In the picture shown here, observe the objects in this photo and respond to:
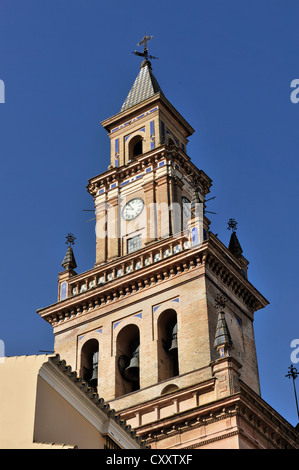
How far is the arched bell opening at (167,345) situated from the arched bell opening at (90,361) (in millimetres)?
→ 2930

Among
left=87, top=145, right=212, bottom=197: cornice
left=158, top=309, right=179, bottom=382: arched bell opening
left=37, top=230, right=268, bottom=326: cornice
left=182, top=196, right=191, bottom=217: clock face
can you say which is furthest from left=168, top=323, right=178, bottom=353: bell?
left=87, top=145, right=212, bottom=197: cornice

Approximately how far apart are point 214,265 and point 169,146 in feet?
24.8

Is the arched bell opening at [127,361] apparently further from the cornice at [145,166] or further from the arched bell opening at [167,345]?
the cornice at [145,166]

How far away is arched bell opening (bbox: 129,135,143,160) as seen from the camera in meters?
45.8

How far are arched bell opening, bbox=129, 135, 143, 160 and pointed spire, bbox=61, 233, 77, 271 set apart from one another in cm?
494

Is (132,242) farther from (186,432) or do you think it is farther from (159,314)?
(186,432)

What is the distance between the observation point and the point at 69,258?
42.6 m

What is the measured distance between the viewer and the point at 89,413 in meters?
23.1

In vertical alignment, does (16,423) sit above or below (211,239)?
below

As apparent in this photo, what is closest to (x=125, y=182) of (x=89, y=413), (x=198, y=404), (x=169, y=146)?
(x=169, y=146)

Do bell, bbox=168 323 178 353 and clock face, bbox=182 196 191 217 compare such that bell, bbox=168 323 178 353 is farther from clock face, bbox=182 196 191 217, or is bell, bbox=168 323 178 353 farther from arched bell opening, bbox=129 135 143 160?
arched bell opening, bbox=129 135 143 160

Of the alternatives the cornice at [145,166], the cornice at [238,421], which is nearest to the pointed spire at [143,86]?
the cornice at [145,166]

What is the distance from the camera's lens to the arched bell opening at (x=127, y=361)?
123ft

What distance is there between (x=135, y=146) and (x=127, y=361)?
1194 cm
